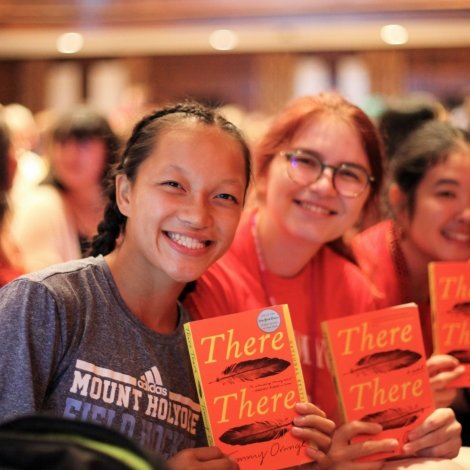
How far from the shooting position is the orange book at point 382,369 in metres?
1.48

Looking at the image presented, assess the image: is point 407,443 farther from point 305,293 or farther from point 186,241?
point 186,241

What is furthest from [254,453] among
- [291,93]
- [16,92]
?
[16,92]

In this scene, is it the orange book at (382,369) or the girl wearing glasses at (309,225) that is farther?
the girl wearing glasses at (309,225)

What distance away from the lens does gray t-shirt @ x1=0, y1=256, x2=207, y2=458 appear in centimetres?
120

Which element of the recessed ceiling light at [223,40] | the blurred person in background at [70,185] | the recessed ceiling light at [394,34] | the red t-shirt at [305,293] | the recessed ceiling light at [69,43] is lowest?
the red t-shirt at [305,293]

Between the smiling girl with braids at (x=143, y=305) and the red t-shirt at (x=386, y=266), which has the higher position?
the red t-shirt at (x=386, y=266)

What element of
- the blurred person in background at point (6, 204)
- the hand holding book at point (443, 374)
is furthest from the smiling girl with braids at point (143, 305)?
the blurred person in background at point (6, 204)

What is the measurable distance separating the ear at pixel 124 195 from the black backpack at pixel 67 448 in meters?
0.65

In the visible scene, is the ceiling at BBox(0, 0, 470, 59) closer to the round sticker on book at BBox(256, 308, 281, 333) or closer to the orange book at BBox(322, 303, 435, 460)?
the orange book at BBox(322, 303, 435, 460)

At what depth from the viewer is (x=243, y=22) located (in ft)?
20.1

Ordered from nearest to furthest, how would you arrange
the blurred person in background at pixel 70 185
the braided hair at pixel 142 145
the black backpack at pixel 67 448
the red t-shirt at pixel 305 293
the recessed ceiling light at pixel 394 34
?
the black backpack at pixel 67 448 → the braided hair at pixel 142 145 → the red t-shirt at pixel 305 293 → the blurred person in background at pixel 70 185 → the recessed ceiling light at pixel 394 34

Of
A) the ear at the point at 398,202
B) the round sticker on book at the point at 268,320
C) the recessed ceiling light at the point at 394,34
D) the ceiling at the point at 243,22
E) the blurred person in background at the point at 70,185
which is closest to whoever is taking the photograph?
the round sticker on book at the point at 268,320

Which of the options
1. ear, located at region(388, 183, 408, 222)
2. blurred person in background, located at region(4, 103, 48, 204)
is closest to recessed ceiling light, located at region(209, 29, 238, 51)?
blurred person in background, located at region(4, 103, 48, 204)

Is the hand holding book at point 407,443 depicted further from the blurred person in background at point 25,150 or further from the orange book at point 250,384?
the blurred person in background at point 25,150
